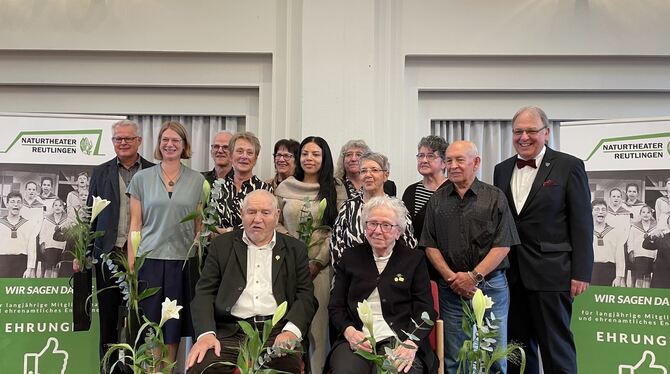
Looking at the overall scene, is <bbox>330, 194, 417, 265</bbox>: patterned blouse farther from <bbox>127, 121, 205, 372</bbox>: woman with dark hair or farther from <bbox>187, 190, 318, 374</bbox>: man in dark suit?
<bbox>127, 121, 205, 372</bbox>: woman with dark hair

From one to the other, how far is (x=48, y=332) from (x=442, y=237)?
2.48m

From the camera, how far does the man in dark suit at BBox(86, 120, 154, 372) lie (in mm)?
3641

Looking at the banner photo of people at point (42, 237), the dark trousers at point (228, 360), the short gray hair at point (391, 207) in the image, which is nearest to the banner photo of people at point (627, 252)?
the short gray hair at point (391, 207)

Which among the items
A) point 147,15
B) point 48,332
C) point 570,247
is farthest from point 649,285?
point 147,15

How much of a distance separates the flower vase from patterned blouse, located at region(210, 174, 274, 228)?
Answer: 889 mm

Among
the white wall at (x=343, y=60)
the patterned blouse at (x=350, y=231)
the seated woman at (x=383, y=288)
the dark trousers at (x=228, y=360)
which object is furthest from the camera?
the white wall at (x=343, y=60)

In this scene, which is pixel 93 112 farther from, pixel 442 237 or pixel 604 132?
pixel 604 132

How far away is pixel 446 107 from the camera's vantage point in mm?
4832

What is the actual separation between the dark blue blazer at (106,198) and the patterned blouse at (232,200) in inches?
25.3

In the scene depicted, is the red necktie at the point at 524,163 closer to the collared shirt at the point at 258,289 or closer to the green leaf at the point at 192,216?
the collared shirt at the point at 258,289

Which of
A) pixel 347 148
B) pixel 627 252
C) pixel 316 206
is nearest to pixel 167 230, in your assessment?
pixel 316 206

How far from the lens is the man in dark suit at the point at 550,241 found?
3211mm

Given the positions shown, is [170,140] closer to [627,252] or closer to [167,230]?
[167,230]

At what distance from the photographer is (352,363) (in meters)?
2.79
